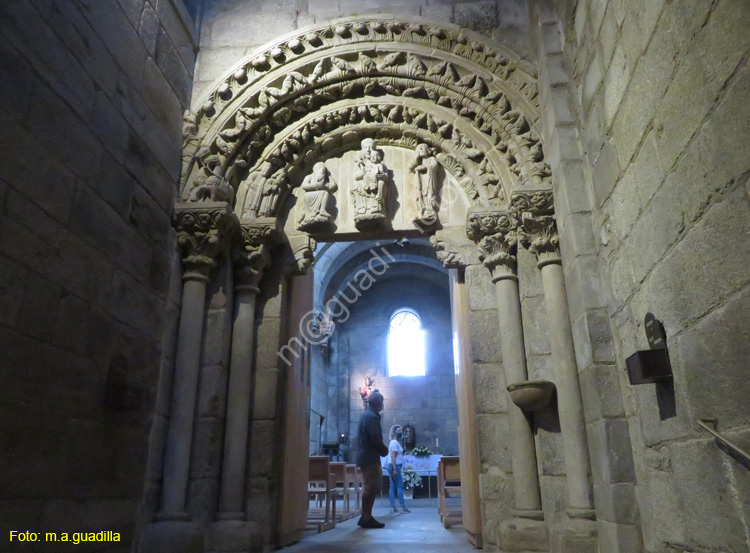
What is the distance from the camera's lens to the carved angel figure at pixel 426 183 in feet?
13.8

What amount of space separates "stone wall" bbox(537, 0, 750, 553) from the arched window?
30.8 ft

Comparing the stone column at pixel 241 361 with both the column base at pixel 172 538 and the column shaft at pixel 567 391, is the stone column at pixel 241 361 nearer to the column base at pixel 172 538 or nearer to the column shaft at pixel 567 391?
the column base at pixel 172 538

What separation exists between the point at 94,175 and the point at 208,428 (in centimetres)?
173

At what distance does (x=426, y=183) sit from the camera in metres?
4.33

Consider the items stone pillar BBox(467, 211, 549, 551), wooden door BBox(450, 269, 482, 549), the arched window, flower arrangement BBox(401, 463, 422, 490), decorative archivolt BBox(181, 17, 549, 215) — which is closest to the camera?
stone pillar BBox(467, 211, 549, 551)

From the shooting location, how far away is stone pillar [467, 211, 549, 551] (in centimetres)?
326

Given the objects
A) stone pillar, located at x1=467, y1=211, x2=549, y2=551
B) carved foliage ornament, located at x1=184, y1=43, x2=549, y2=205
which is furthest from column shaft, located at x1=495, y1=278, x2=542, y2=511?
carved foliage ornament, located at x1=184, y1=43, x2=549, y2=205

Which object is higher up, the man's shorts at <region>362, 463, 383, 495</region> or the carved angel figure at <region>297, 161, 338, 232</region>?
the carved angel figure at <region>297, 161, 338, 232</region>

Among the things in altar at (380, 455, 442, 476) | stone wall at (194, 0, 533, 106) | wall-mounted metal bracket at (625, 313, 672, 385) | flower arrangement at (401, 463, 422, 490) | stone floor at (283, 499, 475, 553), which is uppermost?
stone wall at (194, 0, 533, 106)

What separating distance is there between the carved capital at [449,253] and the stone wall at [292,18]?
5.33 feet

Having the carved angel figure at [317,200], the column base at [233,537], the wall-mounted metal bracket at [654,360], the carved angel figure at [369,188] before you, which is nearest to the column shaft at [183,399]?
the column base at [233,537]

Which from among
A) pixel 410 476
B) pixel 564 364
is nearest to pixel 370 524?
pixel 564 364

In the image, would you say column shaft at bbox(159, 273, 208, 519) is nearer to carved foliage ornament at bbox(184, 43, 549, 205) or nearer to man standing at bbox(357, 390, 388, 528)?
carved foliage ornament at bbox(184, 43, 549, 205)

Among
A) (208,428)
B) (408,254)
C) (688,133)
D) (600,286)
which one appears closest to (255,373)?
(208,428)
